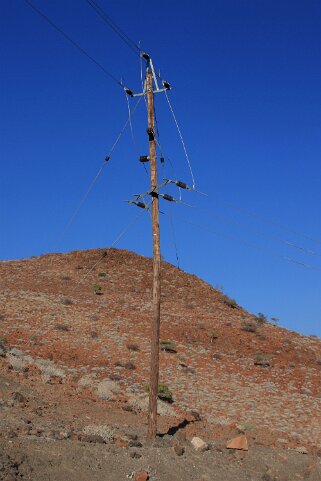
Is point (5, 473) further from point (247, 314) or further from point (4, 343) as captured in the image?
point (247, 314)

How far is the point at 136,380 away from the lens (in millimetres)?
26047

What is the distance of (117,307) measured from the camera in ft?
127

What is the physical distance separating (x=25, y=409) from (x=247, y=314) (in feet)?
93.7

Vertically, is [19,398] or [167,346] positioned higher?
[167,346]

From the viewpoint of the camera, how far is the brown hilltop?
24438mm

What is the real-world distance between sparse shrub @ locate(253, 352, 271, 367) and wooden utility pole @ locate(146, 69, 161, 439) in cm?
Result: 1693

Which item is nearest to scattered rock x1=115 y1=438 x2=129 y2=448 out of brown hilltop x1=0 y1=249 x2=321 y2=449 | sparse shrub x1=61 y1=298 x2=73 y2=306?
brown hilltop x1=0 y1=249 x2=321 y2=449

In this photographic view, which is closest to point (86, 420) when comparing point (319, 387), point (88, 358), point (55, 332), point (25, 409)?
point (25, 409)

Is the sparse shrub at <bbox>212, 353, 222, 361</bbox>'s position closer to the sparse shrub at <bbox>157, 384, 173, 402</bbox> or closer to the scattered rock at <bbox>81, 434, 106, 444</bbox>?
the sparse shrub at <bbox>157, 384, 173, 402</bbox>

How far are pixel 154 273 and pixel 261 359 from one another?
18009 millimetres

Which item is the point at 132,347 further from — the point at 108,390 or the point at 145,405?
the point at 145,405

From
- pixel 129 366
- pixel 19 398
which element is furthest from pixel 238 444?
pixel 129 366

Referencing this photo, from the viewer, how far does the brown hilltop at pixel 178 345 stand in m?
24.4

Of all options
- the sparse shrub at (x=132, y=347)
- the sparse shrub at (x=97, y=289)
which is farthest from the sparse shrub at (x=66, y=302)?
the sparse shrub at (x=132, y=347)
